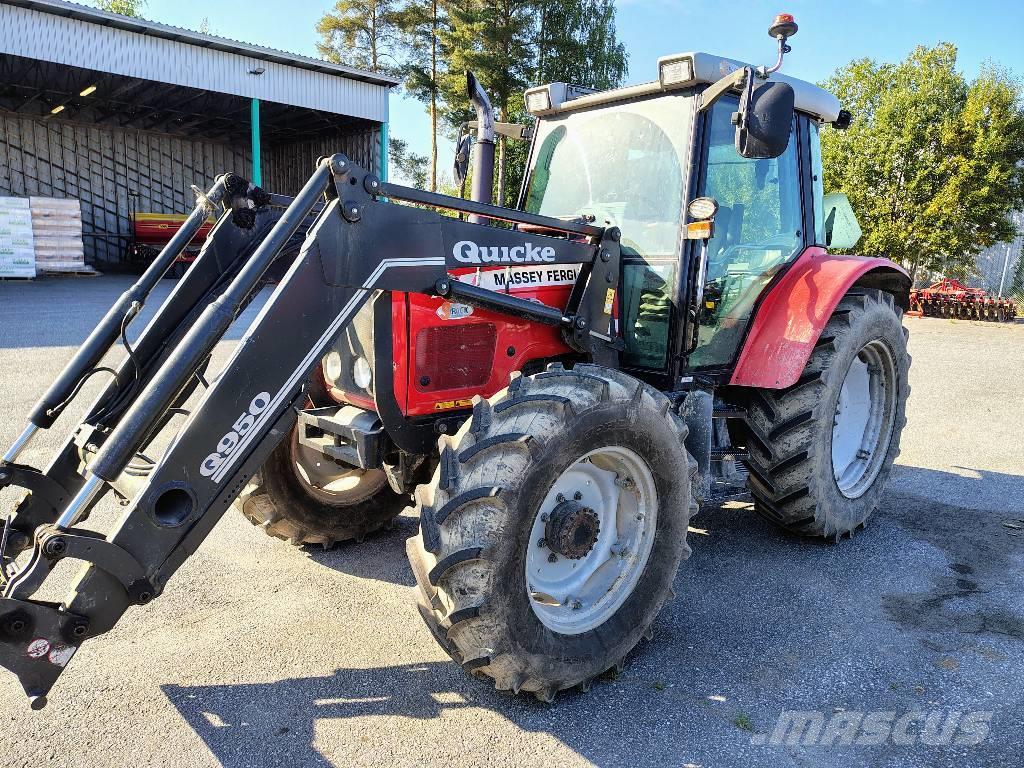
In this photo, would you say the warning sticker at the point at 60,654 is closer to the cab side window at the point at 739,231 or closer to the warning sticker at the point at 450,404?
the warning sticker at the point at 450,404

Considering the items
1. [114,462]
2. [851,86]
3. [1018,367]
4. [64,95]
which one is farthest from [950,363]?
[64,95]

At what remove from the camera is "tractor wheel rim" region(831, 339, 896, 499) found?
178 inches

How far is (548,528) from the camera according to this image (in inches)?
109

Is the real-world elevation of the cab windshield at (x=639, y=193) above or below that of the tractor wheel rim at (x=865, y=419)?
above

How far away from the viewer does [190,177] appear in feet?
93.2

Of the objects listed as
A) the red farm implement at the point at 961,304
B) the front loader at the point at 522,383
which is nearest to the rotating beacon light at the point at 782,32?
the front loader at the point at 522,383

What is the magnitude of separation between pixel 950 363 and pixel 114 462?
11.6 meters

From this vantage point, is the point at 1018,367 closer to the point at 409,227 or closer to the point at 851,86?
the point at 409,227

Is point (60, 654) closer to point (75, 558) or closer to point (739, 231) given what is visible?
point (75, 558)

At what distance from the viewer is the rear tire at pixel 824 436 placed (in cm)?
386

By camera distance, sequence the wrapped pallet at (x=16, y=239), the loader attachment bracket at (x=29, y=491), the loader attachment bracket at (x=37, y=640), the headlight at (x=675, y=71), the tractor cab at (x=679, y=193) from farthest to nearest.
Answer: the wrapped pallet at (x=16, y=239), the tractor cab at (x=679, y=193), the headlight at (x=675, y=71), the loader attachment bracket at (x=29, y=491), the loader attachment bracket at (x=37, y=640)

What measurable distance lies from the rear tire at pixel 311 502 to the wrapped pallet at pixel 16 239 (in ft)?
61.7

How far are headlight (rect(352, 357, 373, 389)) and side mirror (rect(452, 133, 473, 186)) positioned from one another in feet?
5.27

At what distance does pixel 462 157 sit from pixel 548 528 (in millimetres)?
2323
